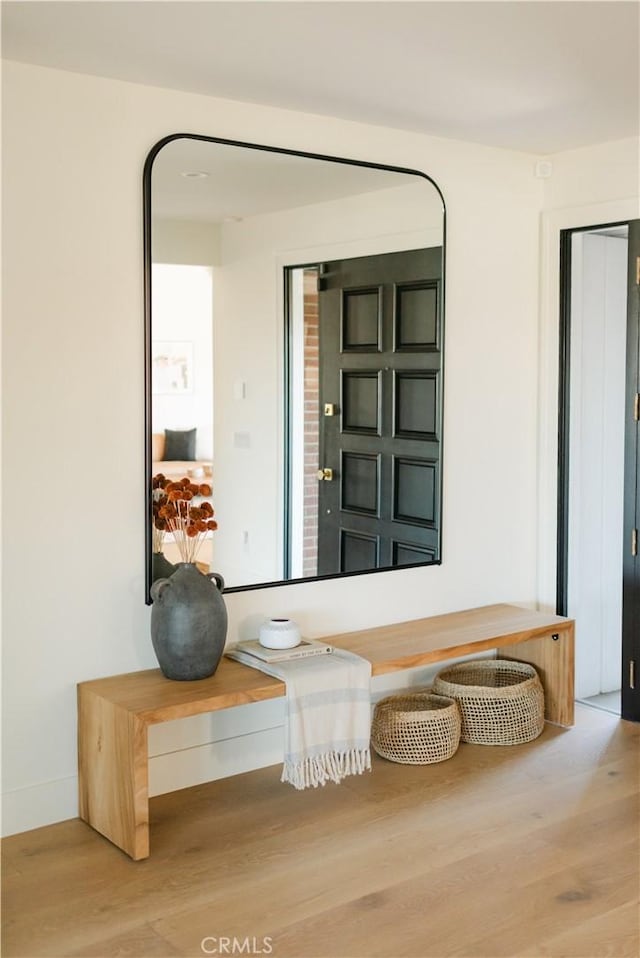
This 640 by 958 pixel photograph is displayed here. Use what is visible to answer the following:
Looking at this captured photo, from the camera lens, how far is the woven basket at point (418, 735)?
384 centimetres

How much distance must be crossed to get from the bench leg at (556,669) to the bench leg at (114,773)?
1841mm

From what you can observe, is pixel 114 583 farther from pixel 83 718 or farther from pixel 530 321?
pixel 530 321

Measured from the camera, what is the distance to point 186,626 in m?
3.31

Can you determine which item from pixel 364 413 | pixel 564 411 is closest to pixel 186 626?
pixel 364 413

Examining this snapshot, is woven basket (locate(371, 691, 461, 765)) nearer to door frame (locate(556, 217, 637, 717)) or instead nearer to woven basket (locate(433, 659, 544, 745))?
woven basket (locate(433, 659, 544, 745))

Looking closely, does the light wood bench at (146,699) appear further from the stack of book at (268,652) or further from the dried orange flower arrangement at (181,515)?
the dried orange flower arrangement at (181,515)

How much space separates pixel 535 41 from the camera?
9.93 feet

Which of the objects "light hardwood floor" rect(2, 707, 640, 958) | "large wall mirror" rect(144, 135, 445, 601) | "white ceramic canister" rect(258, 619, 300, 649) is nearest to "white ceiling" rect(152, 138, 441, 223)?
"large wall mirror" rect(144, 135, 445, 601)

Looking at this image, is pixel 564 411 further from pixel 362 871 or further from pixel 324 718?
pixel 362 871

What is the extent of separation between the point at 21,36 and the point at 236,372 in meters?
1.28

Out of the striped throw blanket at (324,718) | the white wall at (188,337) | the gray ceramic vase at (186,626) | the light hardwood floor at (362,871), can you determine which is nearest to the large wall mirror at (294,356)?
the white wall at (188,337)

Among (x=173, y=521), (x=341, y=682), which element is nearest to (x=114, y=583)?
(x=173, y=521)

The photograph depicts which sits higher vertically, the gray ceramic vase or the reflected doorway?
the reflected doorway

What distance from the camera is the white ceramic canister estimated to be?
11.9 ft
